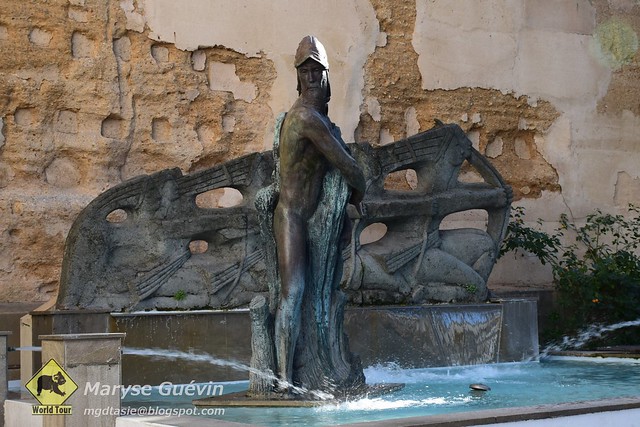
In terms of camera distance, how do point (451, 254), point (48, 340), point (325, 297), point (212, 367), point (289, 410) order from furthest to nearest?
point (451, 254) → point (212, 367) → point (325, 297) → point (289, 410) → point (48, 340)

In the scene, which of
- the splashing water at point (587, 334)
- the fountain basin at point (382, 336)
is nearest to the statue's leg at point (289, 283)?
the fountain basin at point (382, 336)

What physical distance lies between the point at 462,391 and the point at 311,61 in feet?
6.98

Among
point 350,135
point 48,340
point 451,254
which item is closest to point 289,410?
point 48,340

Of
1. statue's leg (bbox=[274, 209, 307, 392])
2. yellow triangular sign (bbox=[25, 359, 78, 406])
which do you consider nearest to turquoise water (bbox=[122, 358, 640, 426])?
statue's leg (bbox=[274, 209, 307, 392])

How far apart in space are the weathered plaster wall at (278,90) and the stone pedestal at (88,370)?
3.85m

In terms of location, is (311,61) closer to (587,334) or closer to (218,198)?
(218,198)

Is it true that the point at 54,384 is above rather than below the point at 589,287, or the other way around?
below

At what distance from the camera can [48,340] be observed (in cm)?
504

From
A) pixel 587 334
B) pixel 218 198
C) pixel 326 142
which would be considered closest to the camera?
pixel 326 142

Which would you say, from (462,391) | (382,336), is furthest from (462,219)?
(462,391)

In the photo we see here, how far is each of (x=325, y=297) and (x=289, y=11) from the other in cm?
494

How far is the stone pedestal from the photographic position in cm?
493

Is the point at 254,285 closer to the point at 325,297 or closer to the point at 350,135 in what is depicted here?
the point at 325,297

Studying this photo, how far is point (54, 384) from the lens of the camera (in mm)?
4980
